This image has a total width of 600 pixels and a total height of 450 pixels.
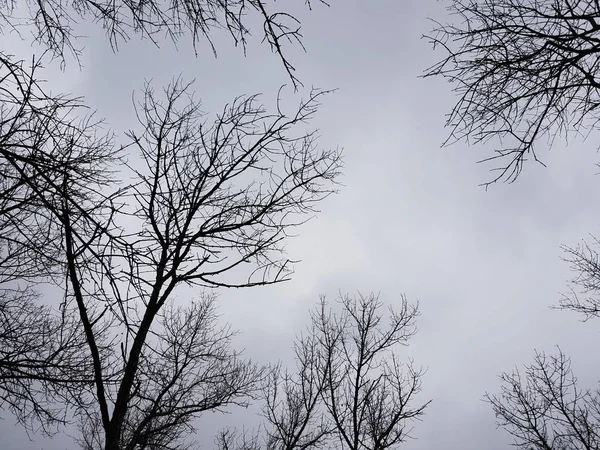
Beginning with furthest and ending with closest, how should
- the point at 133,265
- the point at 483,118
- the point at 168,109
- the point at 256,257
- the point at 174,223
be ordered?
1. the point at 168,109
2. the point at 174,223
3. the point at 256,257
4. the point at 483,118
5. the point at 133,265

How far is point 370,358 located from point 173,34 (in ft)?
29.7

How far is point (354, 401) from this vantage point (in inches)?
380

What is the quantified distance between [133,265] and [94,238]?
0.30 metres

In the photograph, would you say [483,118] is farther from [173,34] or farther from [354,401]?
[354,401]

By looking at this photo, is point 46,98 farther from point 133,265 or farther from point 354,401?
point 354,401

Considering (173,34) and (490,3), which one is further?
(490,3)

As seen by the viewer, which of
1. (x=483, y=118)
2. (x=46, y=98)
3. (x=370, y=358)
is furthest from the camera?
(x=370, y=358)

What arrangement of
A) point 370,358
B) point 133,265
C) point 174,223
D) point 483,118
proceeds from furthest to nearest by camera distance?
1. point 370,358
2. point 174,223
3. point 483,118
4. point 133,265

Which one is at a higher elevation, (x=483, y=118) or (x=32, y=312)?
(x=32, y=312)

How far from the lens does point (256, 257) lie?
4160 mm

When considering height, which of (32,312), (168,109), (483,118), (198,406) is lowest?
(198,406)

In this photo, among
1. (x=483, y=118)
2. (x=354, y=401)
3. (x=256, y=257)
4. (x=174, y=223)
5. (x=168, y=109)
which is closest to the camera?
(x=483, y=118)

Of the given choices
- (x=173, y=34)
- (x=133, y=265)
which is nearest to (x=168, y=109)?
(x=173, y=34)

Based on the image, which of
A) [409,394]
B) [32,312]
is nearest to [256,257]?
[32,312]
